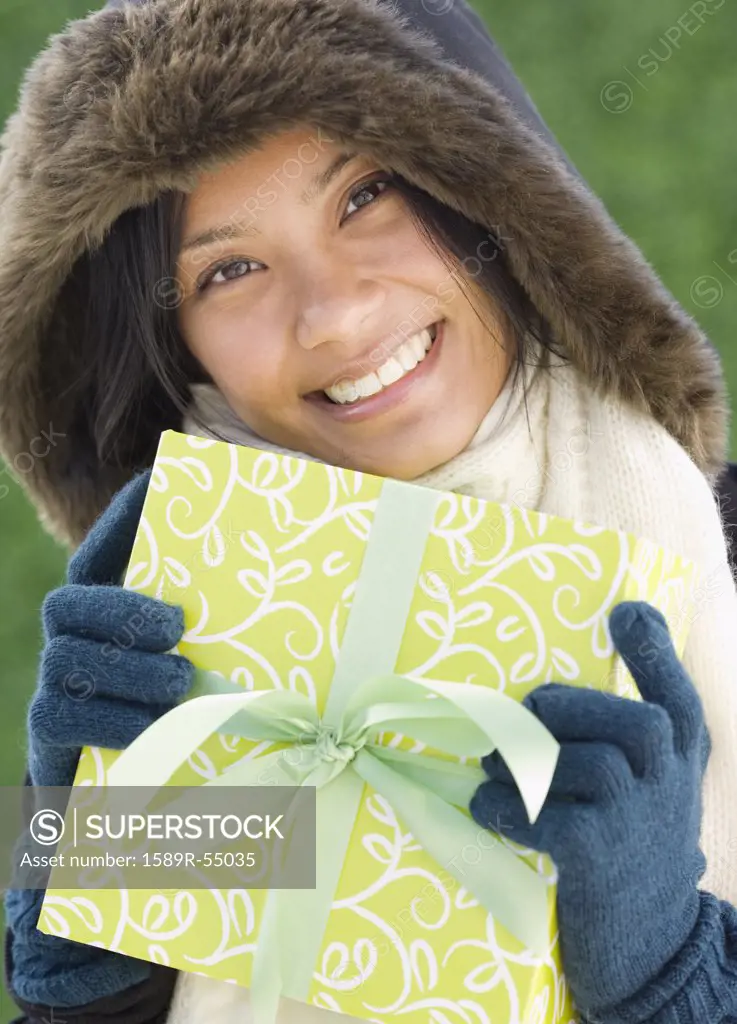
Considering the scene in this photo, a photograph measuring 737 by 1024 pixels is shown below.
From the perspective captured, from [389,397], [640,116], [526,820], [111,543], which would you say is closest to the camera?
[526,820]

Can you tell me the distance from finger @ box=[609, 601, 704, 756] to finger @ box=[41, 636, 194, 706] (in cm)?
29

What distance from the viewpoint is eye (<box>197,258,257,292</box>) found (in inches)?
41.1

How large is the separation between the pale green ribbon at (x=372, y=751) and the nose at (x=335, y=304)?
246 mm

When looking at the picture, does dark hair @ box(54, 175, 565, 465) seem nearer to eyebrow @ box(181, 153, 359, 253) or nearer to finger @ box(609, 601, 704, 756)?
eyebrow @ box(181, 153, 359, 253)

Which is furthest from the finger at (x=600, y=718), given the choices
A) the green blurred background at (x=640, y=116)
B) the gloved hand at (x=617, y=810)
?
the green blurred background at (x=640, y=116)

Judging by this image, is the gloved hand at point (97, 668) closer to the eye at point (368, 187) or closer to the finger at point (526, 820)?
the finger at point (526, 820)

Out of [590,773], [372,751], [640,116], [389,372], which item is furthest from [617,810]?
[640,116]

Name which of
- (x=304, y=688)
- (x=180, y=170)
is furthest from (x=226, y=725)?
(x=180, y=170)

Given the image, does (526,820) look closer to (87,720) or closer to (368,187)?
(87,720)

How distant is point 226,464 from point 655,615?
0.31 m

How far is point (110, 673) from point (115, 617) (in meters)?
0.04

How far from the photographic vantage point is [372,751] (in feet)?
2.53

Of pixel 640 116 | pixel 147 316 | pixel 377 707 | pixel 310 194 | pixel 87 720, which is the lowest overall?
pixel 87 720

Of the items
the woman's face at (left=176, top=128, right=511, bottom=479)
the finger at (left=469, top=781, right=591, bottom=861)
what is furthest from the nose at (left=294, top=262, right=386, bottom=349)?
the finger at (left=469, top=781, right=591, bottom=861)
